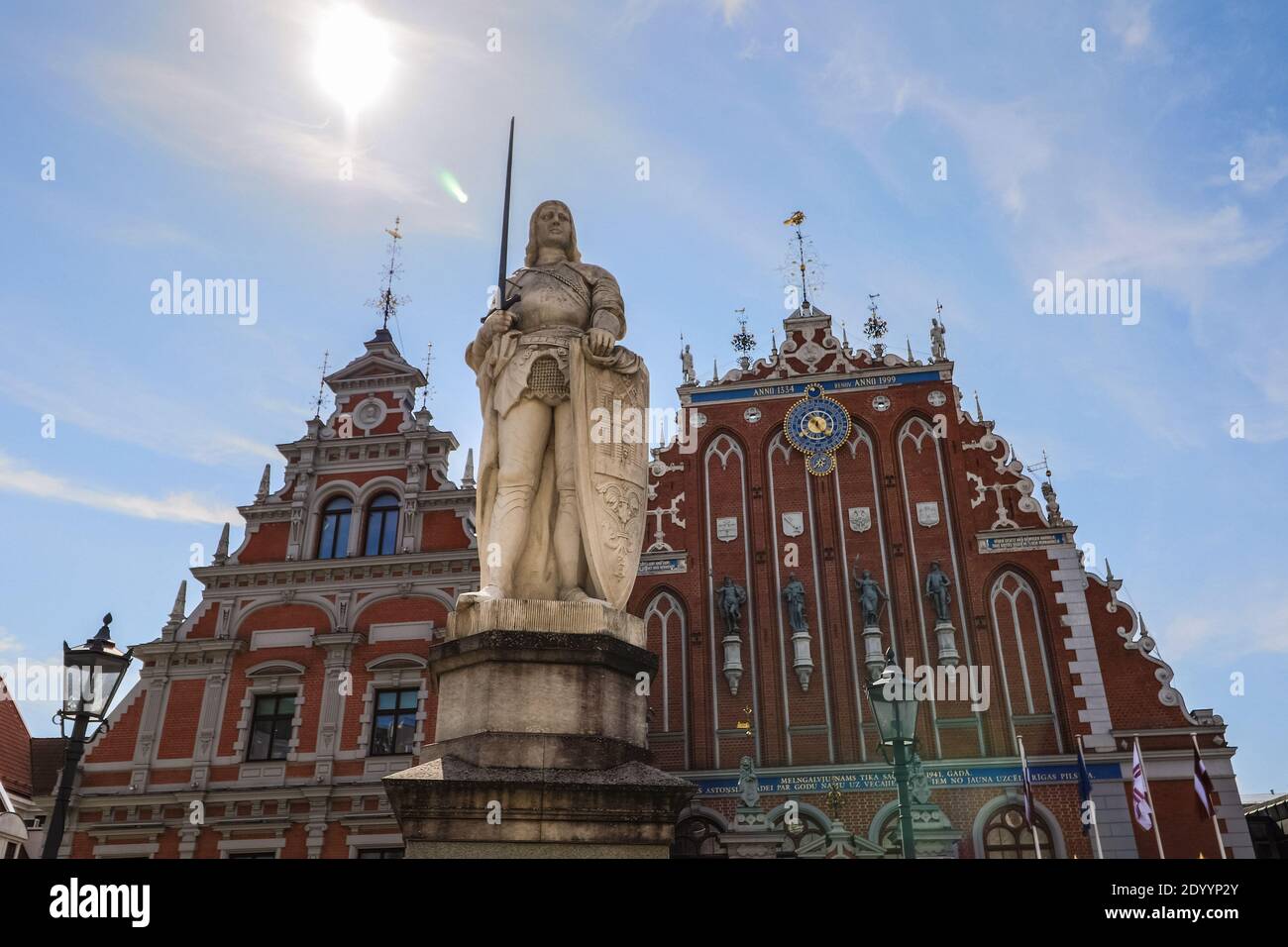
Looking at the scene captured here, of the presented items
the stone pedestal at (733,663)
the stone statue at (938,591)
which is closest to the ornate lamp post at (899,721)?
the stone pedestal at (733,663)

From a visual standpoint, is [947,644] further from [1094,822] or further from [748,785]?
[748,785]

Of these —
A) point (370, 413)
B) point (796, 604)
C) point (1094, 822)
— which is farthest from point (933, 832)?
point (370, 413)

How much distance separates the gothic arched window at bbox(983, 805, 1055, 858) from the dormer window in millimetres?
14990

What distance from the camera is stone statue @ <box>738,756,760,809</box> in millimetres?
17938

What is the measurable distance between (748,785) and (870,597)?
4.67 meters

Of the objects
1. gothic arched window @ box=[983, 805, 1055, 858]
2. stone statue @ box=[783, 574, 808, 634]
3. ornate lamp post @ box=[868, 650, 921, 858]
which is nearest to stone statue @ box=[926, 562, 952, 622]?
stone statue @ box=[783, 574, 808, 634]

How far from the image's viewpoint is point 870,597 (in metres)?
19.4

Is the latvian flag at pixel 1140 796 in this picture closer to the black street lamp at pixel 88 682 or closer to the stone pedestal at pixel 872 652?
the stone pedestal at pixel 872 652

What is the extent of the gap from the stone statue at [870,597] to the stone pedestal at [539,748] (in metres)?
15.4

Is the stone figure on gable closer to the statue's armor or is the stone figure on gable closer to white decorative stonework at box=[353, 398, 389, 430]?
white decorative stonework at box=[353, 398, 389, 430]

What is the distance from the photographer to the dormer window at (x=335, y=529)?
70.8 ft
